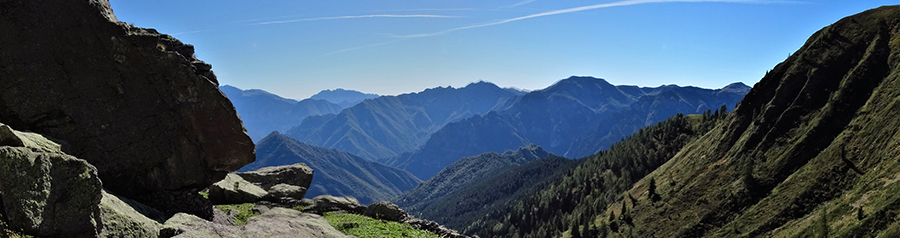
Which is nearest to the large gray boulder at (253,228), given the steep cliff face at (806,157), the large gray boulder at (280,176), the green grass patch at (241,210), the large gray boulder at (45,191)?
the green grass patch at (241,210)

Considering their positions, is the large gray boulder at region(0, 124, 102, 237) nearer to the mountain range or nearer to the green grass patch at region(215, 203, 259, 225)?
the green grass patch at region(215, 203, 259, 225)

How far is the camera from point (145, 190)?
94.4 feet


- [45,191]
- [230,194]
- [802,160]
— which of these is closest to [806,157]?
[802,160]

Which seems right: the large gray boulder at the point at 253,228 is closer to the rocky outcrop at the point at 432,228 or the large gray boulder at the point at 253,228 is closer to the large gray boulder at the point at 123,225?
the large gray boulder at the point at 123,225

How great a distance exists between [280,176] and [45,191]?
3909cm

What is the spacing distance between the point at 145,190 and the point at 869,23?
743ft

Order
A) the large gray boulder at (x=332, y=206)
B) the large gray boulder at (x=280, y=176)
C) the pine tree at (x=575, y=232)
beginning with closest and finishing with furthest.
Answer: the large gray boulder at (x=332, y=206)
the large gray boulder at (x=280, y=176)
the pine tree at (x=575, y=232)

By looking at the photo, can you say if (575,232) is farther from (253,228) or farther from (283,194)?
(253,228)

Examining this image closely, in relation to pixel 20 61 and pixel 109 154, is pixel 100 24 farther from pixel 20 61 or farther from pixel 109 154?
pixel 109 154

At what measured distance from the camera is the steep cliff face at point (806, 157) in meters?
103

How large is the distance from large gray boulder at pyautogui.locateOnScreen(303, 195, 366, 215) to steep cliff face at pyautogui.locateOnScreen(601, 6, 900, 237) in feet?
315

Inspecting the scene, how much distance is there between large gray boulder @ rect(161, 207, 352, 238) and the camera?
1938 centimetres

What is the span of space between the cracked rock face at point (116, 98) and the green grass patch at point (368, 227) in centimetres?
901

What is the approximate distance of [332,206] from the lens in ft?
137
